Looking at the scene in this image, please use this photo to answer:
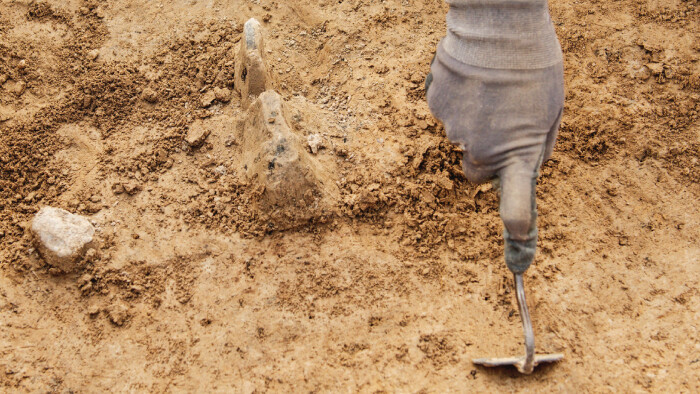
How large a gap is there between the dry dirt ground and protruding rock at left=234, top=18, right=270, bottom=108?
0.15 m

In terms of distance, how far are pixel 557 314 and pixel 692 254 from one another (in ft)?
2.97

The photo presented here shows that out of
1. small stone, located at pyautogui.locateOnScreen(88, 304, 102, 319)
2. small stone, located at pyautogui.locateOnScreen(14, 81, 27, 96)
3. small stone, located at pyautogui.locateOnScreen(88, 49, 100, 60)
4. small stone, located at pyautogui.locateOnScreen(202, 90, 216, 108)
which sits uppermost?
small stone, located at pyautogui.locateOnScreen(88, 49, 100, 60)

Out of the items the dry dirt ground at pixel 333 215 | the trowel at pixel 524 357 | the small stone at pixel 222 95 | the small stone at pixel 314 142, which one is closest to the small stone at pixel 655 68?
the dry dirt ground at pixel 333 215

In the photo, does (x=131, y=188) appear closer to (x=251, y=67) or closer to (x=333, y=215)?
(x=251, y=67)

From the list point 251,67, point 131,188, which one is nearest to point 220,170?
point 131,188

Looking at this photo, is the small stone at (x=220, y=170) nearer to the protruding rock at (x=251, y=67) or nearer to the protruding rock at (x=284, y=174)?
the protruding rock at (x=284, y=174)

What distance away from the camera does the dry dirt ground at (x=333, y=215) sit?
2.56 metres

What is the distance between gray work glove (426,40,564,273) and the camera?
2.15 m

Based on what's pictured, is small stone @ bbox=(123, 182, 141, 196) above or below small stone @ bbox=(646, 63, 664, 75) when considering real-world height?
below

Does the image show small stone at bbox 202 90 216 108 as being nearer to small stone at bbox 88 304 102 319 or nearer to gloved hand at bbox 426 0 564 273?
small stone at bbox 88 304 102 319

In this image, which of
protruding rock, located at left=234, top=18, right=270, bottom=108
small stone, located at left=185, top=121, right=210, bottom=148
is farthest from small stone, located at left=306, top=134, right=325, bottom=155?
small stone, located at left=185, top=121, right=210, bottom=148

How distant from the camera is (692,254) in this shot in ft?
9.64

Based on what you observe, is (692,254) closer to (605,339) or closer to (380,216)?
(605,339)

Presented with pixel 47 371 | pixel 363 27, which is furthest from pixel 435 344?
pixel 363 27
